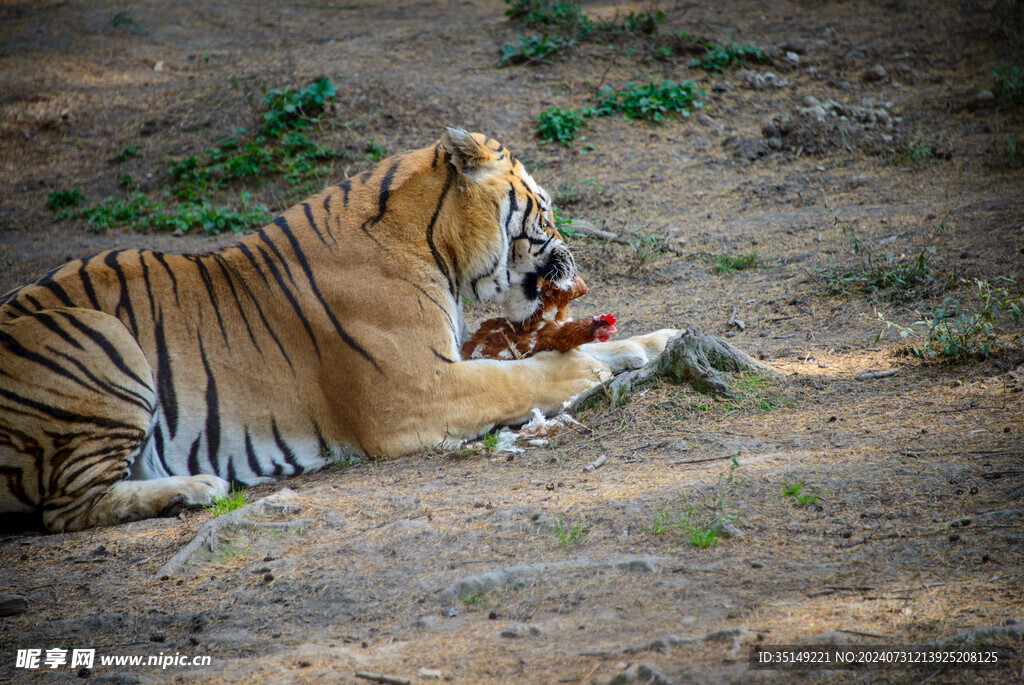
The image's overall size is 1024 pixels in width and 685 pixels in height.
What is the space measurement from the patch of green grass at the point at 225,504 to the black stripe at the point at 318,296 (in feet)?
2.97

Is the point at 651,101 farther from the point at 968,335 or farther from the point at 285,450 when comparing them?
the point at 285,450

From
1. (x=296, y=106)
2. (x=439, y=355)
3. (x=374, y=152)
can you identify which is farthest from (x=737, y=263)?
(x=296, y=106)

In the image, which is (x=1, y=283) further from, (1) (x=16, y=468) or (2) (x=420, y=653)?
(2) (x=420, y=653)

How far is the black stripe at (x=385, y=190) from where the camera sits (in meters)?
4.22

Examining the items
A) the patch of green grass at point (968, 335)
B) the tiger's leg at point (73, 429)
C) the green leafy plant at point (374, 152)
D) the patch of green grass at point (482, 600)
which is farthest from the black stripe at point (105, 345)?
the green leafy plant at point (374, 152)

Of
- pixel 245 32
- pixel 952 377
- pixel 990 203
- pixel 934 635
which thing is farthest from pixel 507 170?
pixel 245 32

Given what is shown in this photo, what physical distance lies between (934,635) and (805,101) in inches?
336

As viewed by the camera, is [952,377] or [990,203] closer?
[952,377]

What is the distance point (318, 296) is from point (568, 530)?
80.5 inches

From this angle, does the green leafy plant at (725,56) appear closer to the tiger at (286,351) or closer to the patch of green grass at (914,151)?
the patch of green grass at (914,151)

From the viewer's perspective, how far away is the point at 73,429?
3627 mm

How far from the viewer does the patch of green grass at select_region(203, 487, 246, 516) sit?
136 inches

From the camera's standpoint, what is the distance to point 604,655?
6.70 ft

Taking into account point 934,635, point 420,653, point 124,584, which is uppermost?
point 934,635
